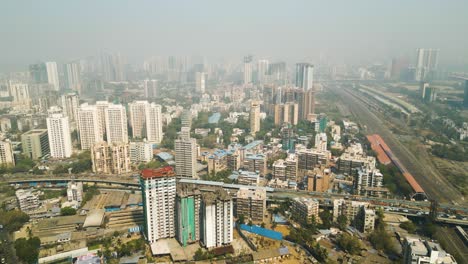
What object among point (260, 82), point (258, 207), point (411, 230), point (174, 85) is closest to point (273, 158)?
point (258, 207)

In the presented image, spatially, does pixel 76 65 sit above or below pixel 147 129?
above

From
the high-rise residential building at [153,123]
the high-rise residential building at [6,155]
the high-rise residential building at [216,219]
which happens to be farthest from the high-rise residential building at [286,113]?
the high-rise residential building at [6,155]

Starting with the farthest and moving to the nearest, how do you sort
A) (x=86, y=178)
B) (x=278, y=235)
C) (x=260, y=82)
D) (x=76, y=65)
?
(x=260, y=82) < (x=76, y=65) < (x=86, y=178) < (x=278, y=235)

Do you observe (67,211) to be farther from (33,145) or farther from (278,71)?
(278,71)

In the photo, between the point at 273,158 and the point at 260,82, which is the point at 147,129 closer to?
the point at 273,158

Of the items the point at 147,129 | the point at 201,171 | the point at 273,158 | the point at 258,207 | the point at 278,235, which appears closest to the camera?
the point at 278,235

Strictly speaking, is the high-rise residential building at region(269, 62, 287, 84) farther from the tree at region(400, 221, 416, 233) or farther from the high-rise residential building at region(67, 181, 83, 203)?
the tree at region(400, 221, 416, 233)

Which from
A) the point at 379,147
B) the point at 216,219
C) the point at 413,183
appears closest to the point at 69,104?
the point at 216,219
